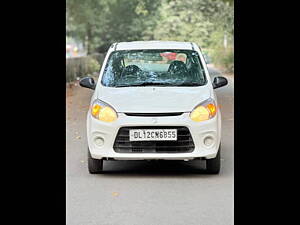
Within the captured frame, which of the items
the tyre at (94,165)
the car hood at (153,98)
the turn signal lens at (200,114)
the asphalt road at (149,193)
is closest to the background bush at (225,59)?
the asphalt road at (149,193)

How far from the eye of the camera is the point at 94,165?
32.1ft

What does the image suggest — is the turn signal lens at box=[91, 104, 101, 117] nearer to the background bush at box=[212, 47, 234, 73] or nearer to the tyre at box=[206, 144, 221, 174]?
the tyre at box=[206, 144, 221, 174]

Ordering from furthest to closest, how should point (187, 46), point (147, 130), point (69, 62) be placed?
point (69, 62) < point (187, 46) < point (147, 130)

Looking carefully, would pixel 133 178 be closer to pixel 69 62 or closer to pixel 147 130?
pixel 147 130

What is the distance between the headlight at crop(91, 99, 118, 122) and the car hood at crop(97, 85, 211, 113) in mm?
56

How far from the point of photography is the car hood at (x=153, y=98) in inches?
369

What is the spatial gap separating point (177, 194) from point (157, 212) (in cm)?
101

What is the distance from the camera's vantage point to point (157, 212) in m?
7.55

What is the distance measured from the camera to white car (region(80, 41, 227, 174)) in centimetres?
929

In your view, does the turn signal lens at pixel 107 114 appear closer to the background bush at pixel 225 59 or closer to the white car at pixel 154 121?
the white car at pixel 154 121

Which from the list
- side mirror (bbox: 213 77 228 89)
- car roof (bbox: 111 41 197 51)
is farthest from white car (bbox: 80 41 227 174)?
car roof (bbox: 111 41 197 51)
